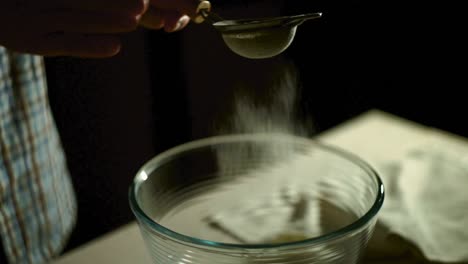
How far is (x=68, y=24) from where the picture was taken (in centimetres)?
46

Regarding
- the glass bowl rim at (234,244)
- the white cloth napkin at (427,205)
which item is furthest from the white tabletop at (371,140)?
the glass bowl rim at (234,244)

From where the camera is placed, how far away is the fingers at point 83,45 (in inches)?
18.3

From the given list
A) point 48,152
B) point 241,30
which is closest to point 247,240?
point 241,30

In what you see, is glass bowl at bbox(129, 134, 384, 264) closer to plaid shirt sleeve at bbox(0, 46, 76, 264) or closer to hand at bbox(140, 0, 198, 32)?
hand at bbox(140, 0, 198, 32)

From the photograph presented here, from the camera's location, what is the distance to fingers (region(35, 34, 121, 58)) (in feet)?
1.53

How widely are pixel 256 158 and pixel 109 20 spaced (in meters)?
0.26

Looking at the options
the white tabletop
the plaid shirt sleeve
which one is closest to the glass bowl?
the white tabletop

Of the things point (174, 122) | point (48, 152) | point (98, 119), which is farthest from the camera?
point (174, 122)

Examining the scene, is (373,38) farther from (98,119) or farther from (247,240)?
(247,240)

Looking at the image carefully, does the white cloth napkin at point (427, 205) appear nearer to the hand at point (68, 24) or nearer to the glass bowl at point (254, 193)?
the glass bowl at point (254, 193)

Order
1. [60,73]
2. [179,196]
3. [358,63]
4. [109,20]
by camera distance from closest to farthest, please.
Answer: [109,20], [179,196], [60,73], [358,63]

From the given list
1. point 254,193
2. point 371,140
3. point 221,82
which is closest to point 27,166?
point 254,193

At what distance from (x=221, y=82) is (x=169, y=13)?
1103mm

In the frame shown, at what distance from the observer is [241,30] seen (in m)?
0.48
